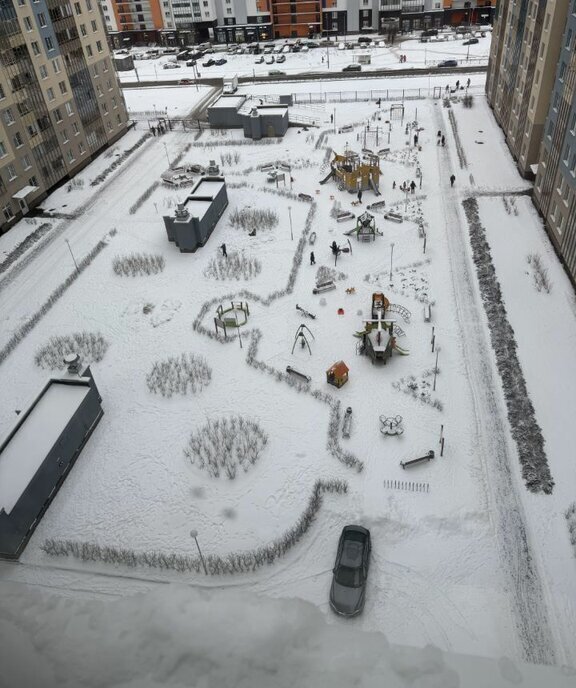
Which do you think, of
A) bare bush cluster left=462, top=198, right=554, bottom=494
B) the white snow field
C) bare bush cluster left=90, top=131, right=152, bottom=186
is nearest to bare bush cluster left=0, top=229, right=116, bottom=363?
the white snow field

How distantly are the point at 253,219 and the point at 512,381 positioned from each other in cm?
2269

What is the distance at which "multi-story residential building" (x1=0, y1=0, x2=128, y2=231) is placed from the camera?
128 feet

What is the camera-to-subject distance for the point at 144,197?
142ft

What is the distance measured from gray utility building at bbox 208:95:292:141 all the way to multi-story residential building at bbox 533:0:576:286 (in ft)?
88.0

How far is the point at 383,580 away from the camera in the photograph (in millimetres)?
16625

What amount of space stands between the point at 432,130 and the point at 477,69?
2658cm

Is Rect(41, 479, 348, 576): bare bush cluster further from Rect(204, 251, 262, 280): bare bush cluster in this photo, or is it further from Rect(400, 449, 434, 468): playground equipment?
Rect(204, 251, 262, 280): bare bush cluster

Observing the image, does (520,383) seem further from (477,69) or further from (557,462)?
(477,69)

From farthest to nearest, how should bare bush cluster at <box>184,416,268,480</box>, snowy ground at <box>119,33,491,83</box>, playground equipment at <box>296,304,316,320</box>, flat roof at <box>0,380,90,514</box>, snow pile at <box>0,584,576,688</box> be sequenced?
snowy ground at <box>119,33,491,83</box> < playground equipment at <box>296,304,316,320</box> < bare bush cluster at <box>184,416,268,480</box> < flat roof at <box>0,380,90,514</box> < snow pile at <box>0,584,576,688</box>

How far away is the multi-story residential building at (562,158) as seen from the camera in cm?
2934

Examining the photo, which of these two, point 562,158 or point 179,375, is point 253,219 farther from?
point 562,158

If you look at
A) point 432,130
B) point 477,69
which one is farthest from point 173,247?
point 477,69

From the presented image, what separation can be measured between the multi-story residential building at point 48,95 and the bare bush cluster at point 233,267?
18328mm

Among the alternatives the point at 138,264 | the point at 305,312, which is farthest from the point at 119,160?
the point at 305,312
